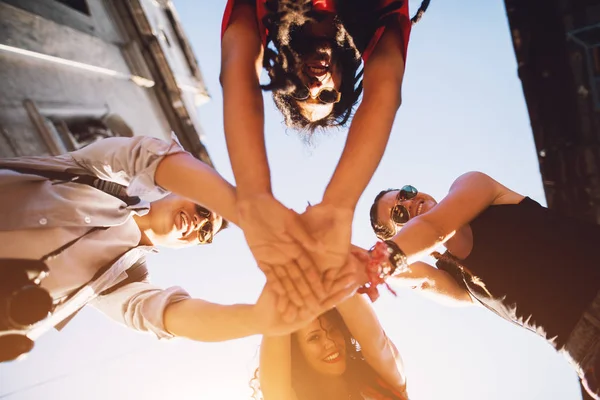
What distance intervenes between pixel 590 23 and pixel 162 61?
9478 millimetres

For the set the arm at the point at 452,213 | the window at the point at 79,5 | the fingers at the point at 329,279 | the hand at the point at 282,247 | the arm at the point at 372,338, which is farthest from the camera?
the window at the point at 79,5

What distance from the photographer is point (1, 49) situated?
5551mm

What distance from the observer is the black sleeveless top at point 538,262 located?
261 cm

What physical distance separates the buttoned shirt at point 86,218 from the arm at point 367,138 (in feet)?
4.05

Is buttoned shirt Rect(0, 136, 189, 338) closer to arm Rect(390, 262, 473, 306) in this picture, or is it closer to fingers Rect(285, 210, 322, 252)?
fingers Rect(285, 210, 322, 252)

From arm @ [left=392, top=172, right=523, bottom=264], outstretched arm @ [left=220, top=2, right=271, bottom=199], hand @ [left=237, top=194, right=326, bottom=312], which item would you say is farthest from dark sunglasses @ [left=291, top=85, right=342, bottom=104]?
arm @ [left=392, top=172, right=523, bottom=264]

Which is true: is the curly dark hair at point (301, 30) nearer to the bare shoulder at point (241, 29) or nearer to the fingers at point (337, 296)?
the bare shoulder at point (241, 29)

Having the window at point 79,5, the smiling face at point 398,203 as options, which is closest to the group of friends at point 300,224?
the smiling face at point 398,203

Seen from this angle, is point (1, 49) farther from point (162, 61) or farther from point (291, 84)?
point (291, 84)

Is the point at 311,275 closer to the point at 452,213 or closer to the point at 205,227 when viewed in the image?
the point at 452,213

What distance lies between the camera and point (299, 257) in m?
2.17

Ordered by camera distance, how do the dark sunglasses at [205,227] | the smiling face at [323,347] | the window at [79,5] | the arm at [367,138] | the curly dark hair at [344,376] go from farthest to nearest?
the window at [79,5]
the dark sunglasses at [205,227]
the smiling face at [323,347]
the curly dark hair at [344,376]
the arm at [367,138]

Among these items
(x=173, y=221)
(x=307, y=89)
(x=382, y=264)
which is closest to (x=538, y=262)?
(x=382, y=264)

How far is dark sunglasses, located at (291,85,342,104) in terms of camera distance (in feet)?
8.86
